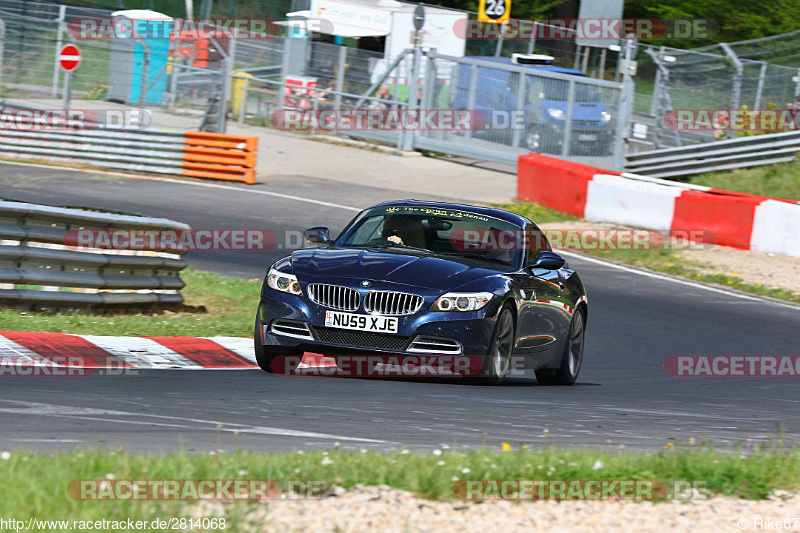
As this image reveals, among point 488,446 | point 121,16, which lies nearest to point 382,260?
point 488,446

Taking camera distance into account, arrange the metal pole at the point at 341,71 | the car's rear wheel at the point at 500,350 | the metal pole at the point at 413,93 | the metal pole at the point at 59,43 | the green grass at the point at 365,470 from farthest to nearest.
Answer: the metal pole at the point at 341,71, the metal pole at the point at 413,93, the metal pole at the point at 59,43, the car's rear wheel at the point at 500,350, the green grass at the point at 365,470

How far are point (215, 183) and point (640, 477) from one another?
19904mm

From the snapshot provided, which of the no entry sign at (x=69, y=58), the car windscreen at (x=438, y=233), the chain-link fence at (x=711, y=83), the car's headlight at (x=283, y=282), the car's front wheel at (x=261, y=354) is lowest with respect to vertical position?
the car's front wheel at (x=261, y=354)

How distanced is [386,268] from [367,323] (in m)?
0.50

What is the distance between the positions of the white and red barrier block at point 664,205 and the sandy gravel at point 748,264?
0.60 ft

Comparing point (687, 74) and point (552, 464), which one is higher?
point (687, 74)

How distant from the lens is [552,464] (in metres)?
5.24

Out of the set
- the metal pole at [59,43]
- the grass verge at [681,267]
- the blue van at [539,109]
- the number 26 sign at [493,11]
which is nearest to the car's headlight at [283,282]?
the grass verge at [681,267]

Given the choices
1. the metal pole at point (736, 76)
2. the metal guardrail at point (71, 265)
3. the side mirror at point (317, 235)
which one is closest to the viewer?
the side mirror at point (317, 235)

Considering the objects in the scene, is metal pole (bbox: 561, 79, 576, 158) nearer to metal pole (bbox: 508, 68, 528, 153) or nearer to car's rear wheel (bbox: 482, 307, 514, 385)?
metal pole (bbox: 508, 68, 528, 153)

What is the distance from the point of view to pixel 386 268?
8648 millimetres

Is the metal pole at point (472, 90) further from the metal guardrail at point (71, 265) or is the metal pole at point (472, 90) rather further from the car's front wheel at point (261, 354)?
the car's front wheel at point (261, 354)

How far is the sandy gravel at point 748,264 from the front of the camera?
1725cm

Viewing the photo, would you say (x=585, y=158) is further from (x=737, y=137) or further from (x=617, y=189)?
(x=617, y=189)
